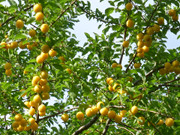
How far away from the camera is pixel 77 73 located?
330cm

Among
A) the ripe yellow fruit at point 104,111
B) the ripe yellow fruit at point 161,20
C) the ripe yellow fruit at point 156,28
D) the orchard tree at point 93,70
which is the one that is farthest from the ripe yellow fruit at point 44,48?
the ripe yellow fruit at point 161,20

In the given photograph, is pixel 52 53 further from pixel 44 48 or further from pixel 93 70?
pixel 93 70

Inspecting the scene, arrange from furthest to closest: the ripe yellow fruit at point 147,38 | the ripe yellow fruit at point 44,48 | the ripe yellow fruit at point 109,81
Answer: the ripe yellow fruit at point 147,38 < the ripe yellow fruit at point 109,81 < the ripe yellow fruit at point 44,48

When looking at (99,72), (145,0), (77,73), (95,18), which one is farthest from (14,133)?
(145,0)

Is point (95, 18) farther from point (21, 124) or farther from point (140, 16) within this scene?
point (21, 124)

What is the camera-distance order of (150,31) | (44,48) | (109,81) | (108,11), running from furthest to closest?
1. (108,11)
2. (150,31)
3. (109,81)
4. (44,48)

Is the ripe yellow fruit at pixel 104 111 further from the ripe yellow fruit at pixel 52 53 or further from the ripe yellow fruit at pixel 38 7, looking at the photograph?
the ripe yellow fruit at pixel 38 7

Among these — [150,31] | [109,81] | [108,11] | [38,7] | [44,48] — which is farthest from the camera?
[108,11]

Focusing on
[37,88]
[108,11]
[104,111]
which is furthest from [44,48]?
[108,11]

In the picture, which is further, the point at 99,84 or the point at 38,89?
the point at 99,84

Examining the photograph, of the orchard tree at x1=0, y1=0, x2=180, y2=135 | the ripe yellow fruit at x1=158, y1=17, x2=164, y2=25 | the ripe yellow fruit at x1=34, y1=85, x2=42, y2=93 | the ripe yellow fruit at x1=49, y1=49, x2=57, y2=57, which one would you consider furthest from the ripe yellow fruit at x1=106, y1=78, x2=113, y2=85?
the ripe yellow fruit at x1=158, y1=17, x2=164, y2=25

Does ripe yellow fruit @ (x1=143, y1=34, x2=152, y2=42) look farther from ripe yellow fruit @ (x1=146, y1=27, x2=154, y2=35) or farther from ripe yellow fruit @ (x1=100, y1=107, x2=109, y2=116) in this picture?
ripe yellow fruit @ (x1=100, y1=107, x2=109, y2=116)

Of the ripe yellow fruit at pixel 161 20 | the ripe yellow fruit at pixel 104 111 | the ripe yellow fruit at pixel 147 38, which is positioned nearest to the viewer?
the ripe yellow fruit at pixel 104 111

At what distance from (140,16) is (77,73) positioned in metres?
1.52
